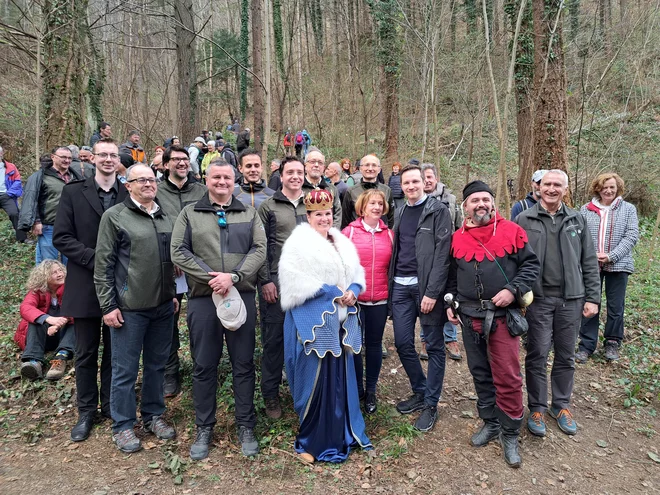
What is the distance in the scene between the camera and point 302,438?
353 centimetres

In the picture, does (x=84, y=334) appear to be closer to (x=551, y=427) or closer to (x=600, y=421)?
(x=551, y=427)

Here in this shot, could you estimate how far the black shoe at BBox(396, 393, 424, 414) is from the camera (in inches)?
159

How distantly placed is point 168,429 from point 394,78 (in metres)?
14.8

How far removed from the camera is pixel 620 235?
5.03 m

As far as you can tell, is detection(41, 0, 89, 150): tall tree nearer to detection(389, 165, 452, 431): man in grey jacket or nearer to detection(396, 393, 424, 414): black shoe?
detection(389, 165, 452, 431): man in grey jacket

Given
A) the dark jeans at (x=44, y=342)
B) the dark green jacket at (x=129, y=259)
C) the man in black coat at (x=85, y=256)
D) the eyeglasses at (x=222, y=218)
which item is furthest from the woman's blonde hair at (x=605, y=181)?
the dark jeans at (x=44, y=342)

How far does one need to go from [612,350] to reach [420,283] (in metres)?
3.16

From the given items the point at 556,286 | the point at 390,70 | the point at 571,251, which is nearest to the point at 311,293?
the point at 556,286

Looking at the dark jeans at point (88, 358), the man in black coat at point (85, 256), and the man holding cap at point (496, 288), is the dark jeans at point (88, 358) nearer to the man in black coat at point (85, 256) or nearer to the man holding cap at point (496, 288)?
the man in black coat at point (85, 256)

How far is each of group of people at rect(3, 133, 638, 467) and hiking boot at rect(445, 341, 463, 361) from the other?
4.25 ft

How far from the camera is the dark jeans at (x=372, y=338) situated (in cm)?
392

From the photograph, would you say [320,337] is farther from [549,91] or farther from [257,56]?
[257,56]

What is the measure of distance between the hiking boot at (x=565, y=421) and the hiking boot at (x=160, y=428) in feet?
11.2

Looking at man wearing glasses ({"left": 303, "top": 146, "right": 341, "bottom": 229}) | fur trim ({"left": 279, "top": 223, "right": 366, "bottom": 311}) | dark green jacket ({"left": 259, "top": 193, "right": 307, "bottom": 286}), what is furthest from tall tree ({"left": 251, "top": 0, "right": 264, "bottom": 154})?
fur trim ({"left": 279, "top": 223, "right": 366, "bottom": 311})
